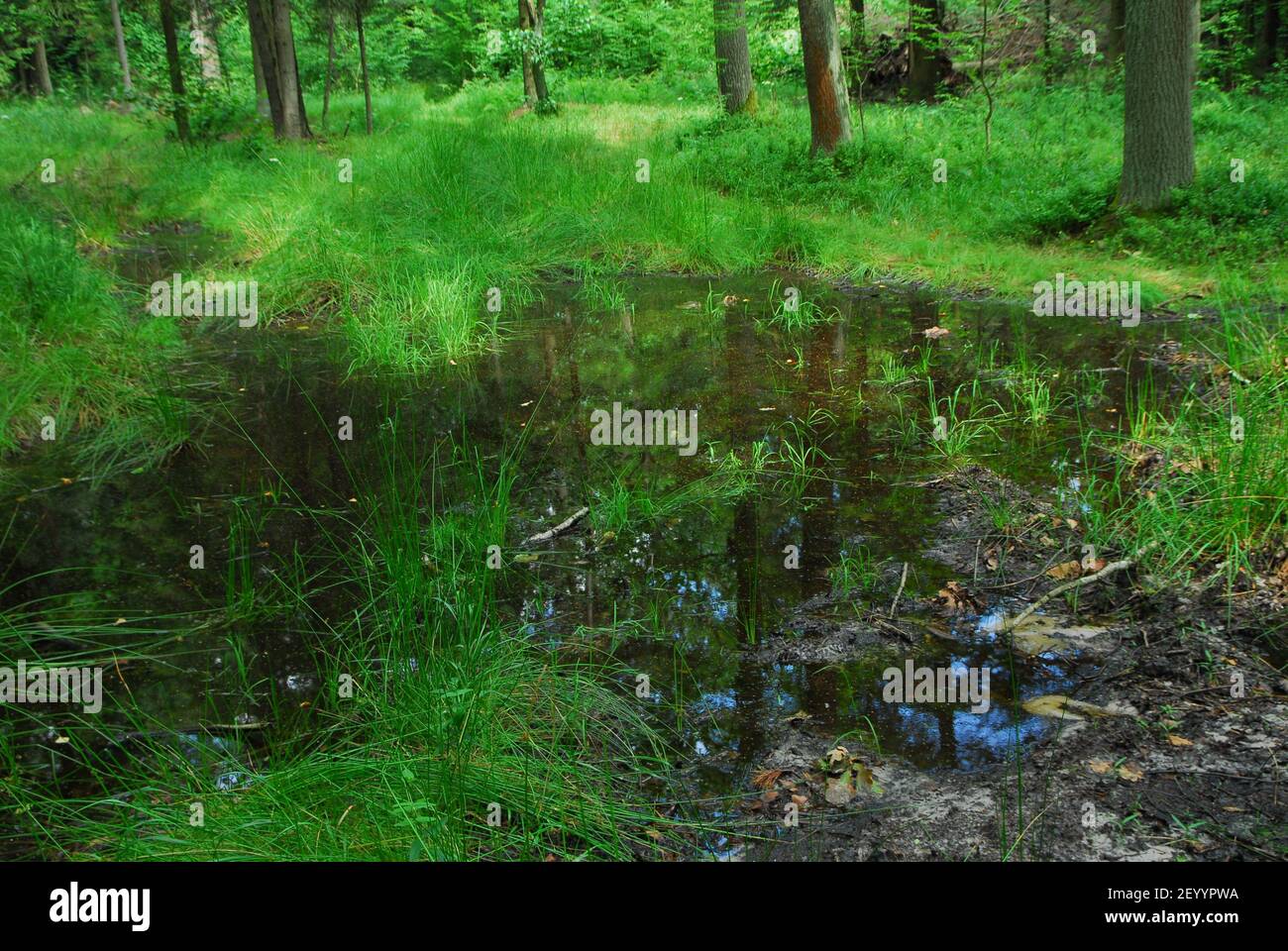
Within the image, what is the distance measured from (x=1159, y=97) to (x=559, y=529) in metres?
7.38

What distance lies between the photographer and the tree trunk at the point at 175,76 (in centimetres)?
1394

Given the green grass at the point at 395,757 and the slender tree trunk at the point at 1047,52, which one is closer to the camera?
the green grass at the point at 395,757

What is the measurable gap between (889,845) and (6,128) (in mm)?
19878

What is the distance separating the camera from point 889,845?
Answer: 2.49 meters

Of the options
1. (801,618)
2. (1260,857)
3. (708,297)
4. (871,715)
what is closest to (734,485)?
(801,618)

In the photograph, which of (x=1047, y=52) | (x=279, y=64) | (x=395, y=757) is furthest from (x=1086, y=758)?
(x=1047, y=52)

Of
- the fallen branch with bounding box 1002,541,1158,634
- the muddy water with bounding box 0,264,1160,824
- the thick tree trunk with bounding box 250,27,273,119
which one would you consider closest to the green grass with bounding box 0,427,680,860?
the muddy water with bounding box 0,264,1160,824

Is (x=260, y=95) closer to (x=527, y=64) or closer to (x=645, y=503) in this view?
(x=527, y=64)

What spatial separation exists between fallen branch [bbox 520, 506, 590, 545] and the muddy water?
0.06 metres

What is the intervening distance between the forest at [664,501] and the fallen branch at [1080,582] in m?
0.03

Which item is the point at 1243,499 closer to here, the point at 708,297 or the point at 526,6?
the point at 708,297

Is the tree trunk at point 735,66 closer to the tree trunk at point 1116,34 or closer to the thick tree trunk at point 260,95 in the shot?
the tree trunk at point 1116,34

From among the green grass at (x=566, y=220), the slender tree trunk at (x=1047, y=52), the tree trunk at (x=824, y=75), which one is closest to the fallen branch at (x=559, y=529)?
the green grass at (x=566, y=220)

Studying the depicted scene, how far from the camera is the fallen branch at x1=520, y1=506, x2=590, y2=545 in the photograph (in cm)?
434
